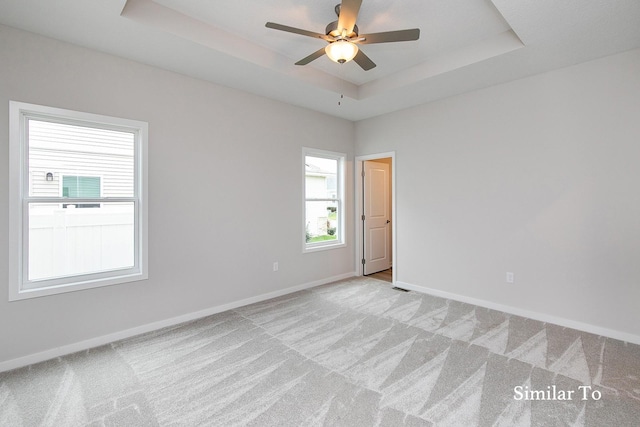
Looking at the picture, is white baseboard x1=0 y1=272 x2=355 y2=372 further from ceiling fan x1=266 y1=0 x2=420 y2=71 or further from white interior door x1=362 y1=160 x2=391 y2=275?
ceiling fan x1=266 y1=0 x2=420 y2=71

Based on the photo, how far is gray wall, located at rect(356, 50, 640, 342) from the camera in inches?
114

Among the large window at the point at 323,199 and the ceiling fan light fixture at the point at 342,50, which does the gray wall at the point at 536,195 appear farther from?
the ceiling fan light fixture at the point at 342,50

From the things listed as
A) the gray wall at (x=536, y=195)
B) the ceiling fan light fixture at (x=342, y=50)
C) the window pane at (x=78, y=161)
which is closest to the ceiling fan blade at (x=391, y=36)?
the ceiling fan light fixture at (x=342, y=50)

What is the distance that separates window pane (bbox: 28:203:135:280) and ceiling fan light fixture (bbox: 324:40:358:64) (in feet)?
8.08

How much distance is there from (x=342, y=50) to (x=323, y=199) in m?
2.78

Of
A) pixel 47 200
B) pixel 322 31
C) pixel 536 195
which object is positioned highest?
pixel 322 31

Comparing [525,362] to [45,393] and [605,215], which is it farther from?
[45,393]

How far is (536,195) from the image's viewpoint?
338 cm

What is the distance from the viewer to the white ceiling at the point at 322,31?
7.64 ft

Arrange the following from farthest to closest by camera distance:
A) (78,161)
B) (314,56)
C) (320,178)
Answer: (320,178), (78,161), (314,56)

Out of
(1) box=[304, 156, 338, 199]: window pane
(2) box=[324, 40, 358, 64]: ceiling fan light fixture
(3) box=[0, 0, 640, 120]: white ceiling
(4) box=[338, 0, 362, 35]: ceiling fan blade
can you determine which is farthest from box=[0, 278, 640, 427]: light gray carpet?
(3) box=[0, 0, 640, 120]: white ceiling

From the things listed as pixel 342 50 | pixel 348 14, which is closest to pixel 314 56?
pixel 342 50

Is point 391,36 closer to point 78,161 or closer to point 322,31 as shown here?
point 322,31

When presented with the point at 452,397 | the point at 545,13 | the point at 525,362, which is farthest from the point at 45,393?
the point at 545,13
